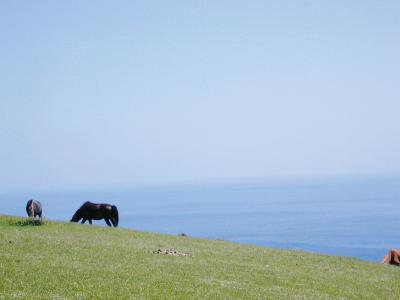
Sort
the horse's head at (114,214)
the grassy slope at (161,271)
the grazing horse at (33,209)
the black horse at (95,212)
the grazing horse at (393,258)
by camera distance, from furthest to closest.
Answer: the horse's head at (114,214) < the black horse at (95,212) < the grazing horse at (33,209) < the grazing horse at (393,258) < the grassy slope at (161,271)

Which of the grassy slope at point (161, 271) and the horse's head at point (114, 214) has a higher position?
the horse's head at point (114, 214)

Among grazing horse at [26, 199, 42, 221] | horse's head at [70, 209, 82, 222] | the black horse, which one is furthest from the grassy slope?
the black horse

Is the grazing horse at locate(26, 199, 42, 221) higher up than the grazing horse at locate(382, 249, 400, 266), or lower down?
higher up

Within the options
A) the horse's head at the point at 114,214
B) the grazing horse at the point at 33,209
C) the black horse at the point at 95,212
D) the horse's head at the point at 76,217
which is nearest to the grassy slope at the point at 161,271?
the grazing horse at the point at 33,209

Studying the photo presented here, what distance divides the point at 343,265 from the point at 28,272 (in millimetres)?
16356

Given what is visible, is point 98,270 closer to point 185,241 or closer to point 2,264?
point 2,264

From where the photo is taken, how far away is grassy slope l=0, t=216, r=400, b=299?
1475 centimetres

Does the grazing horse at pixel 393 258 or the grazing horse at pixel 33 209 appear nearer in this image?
the grazing horse at pixel 393 258

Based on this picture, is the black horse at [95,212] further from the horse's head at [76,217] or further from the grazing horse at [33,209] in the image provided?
the grazing horse at [33,209]

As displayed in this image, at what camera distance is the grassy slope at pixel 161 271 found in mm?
14750

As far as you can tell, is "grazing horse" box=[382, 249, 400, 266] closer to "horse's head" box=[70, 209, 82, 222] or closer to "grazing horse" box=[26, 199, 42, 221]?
"horse's head" box=[70, 209, 82, 222]

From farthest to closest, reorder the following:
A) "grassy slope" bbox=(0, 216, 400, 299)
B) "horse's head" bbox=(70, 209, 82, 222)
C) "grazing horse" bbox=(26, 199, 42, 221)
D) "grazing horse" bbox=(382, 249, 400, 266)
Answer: "horse's head" bbox=(70, 209, 82, 222)
"grazing horse" bbox=(26, 199, 42, 221)
"grazing horse" bbox=(382, 249, 400, 266)
"grassy slope" bbox=(0, 216, 400, 299)

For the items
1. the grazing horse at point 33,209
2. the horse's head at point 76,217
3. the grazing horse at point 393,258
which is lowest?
the grazing horse at point 393,258

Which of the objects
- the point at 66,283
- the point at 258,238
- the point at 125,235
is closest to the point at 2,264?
the point at 66,283
